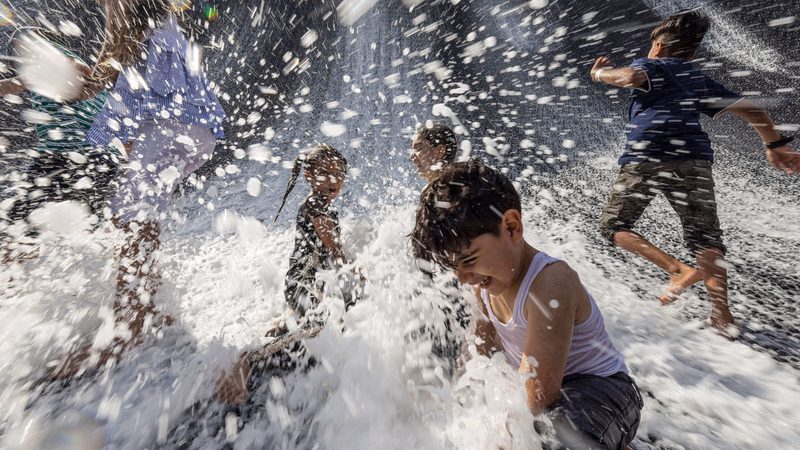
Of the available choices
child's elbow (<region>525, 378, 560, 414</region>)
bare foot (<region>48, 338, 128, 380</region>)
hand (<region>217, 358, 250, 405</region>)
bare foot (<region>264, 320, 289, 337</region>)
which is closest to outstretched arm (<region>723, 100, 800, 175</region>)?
child's elbow (<region>525, 378, 560, 414</region>)

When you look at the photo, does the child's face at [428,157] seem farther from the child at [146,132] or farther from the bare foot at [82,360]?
the bare foot at [82,360]

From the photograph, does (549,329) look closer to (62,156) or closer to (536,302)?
(536,302)

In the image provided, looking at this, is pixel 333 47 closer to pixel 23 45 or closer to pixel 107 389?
pixel 23 45

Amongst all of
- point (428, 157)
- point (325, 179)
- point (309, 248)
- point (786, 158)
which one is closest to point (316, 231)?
point (309, 248)

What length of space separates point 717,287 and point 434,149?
6.15 feet

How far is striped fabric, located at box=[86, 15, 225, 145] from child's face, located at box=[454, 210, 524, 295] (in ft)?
6.91

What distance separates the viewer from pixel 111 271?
2.37 metres

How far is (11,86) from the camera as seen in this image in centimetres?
183

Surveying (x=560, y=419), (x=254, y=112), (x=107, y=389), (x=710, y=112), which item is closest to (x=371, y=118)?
(x=254, y=112)

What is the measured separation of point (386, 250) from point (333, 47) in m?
8.23

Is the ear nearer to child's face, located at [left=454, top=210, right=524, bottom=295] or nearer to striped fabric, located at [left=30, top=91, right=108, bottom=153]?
child's face, located at [left=454, top=210, right=524, bottom=295]

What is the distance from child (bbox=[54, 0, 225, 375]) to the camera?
1939 mm

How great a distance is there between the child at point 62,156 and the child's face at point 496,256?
223cm

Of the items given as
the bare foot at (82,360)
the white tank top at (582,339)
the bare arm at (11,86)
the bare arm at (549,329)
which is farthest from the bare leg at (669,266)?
the bare arm at (11,86)
